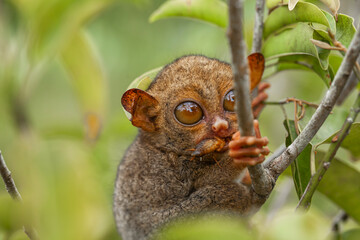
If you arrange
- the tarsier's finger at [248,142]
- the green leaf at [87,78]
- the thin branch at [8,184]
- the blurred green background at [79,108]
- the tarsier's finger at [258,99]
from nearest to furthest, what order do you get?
1. the blurred green background at [79,108]
2. the tarsier's finger at [248,142]
3. the thin branch at [8,184]
4. the tarsier's finger at [258,99]
5. the green leaf at [87,78]

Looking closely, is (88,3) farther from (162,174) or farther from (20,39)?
(162,174)

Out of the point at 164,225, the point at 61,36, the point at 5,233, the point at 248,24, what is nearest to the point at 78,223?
the point at 5,233

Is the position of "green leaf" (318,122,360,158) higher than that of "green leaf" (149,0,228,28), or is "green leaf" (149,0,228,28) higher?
"green leaf" (149,0,228,28)

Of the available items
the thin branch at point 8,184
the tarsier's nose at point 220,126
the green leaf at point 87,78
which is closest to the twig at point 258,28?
the tarsier's nose at point 220,126

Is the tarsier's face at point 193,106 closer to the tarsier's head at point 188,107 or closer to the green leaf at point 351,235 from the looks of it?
the tarsier's head at point 188,107

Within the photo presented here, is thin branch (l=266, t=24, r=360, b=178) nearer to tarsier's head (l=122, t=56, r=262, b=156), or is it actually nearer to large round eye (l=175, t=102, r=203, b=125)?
tarsier's head (l=122, t=56, r=262, b=156)

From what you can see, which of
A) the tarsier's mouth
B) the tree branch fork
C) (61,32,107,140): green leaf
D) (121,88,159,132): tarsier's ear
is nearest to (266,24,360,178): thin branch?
the tree branch fork

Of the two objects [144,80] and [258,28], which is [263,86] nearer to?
[258,28]
